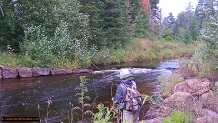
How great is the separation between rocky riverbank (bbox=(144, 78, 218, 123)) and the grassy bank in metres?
2.50

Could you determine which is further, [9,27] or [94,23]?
[94,23]

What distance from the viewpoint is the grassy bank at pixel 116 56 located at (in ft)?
55.1

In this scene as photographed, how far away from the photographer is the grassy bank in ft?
55.1

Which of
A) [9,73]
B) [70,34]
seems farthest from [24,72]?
[70,34]

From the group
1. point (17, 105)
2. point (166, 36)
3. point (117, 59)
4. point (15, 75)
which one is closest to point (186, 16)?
point (166, 36)

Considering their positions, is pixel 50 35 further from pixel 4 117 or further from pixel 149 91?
pixel 4 117

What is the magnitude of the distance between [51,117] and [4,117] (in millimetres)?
1406

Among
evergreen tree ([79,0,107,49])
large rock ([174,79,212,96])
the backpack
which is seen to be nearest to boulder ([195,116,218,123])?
the backpack

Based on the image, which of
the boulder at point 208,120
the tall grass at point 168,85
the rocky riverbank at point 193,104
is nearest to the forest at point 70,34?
the tall grass at point 168,85

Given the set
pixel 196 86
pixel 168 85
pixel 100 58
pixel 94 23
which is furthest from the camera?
pixel 94 23

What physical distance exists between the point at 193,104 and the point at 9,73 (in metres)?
12.2

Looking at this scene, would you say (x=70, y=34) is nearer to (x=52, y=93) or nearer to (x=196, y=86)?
(x=52, y=93)

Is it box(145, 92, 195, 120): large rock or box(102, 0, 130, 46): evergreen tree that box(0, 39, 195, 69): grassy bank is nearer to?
box(102, 0, 130, 46): evergreen tree

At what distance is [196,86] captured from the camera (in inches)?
379
